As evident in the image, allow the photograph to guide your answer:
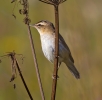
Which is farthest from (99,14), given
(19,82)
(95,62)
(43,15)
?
(19,82)

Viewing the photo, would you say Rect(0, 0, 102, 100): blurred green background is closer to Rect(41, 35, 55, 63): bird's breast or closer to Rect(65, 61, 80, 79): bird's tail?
Rect(65, 61, 80, 79): bird's tail

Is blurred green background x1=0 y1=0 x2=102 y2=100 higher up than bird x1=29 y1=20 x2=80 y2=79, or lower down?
lower down

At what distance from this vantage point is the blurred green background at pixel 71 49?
3.55 meters

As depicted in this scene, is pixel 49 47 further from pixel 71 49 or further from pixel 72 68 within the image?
pixel 71 49

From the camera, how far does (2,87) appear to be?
425 cm

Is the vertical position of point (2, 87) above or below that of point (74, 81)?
below

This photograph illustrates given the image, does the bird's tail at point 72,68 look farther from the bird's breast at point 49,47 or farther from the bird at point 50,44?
the bird's breast at point 49,47

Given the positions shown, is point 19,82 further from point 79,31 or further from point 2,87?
point 79,31

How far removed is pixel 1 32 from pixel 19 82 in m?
1.05

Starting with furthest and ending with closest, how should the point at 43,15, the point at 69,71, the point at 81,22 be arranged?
the point at 43,15, the point at 81,22, the point at 69,71

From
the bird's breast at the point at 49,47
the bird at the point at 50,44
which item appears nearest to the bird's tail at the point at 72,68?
the bird at the point at 50,44

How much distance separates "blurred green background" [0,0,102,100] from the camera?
140 inches

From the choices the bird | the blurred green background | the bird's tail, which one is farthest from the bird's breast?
the bird's tail

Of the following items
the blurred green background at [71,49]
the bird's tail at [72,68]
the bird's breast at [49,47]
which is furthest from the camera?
the bird's tail at [72,68]
